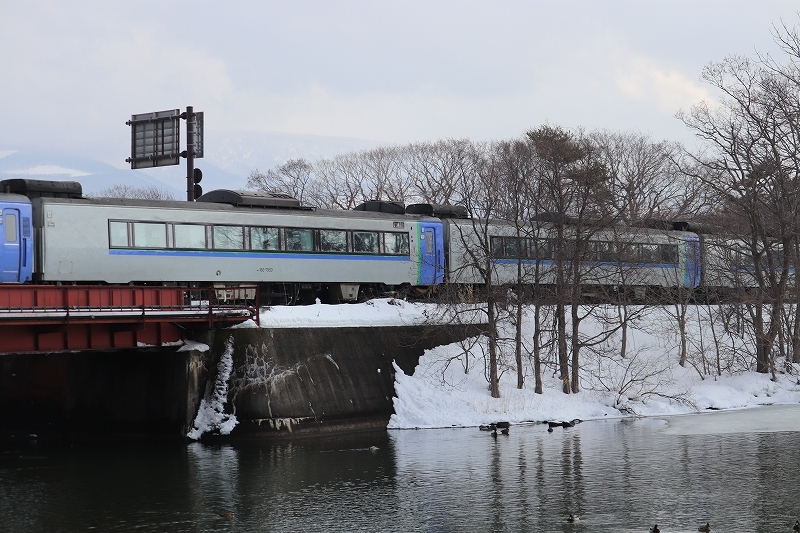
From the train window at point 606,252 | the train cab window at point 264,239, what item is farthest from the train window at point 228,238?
the train window at point 606,252

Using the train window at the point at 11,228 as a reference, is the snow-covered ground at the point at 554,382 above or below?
below

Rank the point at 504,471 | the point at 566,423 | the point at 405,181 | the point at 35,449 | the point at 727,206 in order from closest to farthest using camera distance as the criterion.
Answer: the point at 504,471, the point at 35,449, the point at 566,423, the point at 727,206, the point at 405,181

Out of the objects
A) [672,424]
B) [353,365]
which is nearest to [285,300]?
[353,365]

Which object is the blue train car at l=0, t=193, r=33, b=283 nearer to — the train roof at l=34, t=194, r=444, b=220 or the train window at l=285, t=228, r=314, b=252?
the train roof at l=34, t=194, r=444, b=220

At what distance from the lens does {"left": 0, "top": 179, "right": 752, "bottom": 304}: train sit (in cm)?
2995

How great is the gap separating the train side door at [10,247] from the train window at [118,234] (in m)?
2.81

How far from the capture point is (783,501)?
1966 centimetres

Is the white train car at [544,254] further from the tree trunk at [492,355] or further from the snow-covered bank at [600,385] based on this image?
the snow-covered bank at [600,385]

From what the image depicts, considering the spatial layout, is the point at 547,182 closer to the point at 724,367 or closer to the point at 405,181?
the point at 724,367

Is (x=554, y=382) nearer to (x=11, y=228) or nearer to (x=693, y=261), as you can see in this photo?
(x=693, y=261)

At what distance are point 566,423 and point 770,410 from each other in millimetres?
7965

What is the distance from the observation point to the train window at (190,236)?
32.3 metres

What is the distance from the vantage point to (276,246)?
1363 inches

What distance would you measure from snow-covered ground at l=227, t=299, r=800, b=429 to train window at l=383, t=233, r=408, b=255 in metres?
3.39
